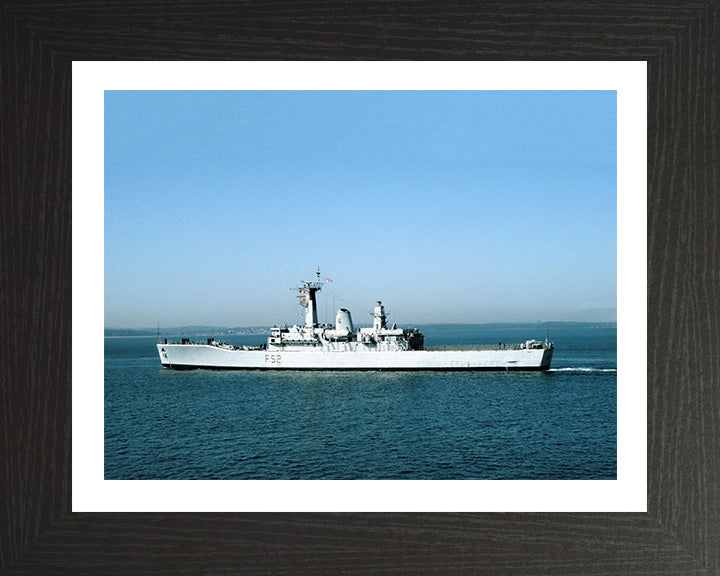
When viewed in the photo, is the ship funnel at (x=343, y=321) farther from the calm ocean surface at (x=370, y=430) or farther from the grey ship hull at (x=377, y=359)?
the calm ocean surface at (x=370, y=430)

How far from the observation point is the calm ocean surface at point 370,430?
13367 millimetres

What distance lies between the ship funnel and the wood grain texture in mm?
14161

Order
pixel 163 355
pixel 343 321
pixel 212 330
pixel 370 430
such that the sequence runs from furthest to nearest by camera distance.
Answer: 1. pixel 212 330
2. pixel 163 355
3. pixel 370 430
4. pixel 343 321

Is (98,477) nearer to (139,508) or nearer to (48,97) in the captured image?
(139,508)

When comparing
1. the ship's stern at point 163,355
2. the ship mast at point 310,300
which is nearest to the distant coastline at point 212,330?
the ship's stern at point 163,355

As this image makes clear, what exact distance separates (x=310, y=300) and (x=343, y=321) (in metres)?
1.11

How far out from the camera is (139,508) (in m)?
1.52

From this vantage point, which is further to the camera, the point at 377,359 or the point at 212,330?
the point at 212,330

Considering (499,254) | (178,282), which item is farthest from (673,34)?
(178,282)

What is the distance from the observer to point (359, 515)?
59.8 inches

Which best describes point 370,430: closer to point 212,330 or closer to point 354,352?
point 354,352

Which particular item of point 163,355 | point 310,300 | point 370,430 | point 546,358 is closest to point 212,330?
point 163,355

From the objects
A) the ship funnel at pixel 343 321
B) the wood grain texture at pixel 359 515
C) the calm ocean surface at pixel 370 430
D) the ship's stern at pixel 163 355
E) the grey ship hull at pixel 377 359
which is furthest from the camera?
the ship's stern at pixel 163 355

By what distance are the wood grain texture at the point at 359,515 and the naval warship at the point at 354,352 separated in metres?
13.4
